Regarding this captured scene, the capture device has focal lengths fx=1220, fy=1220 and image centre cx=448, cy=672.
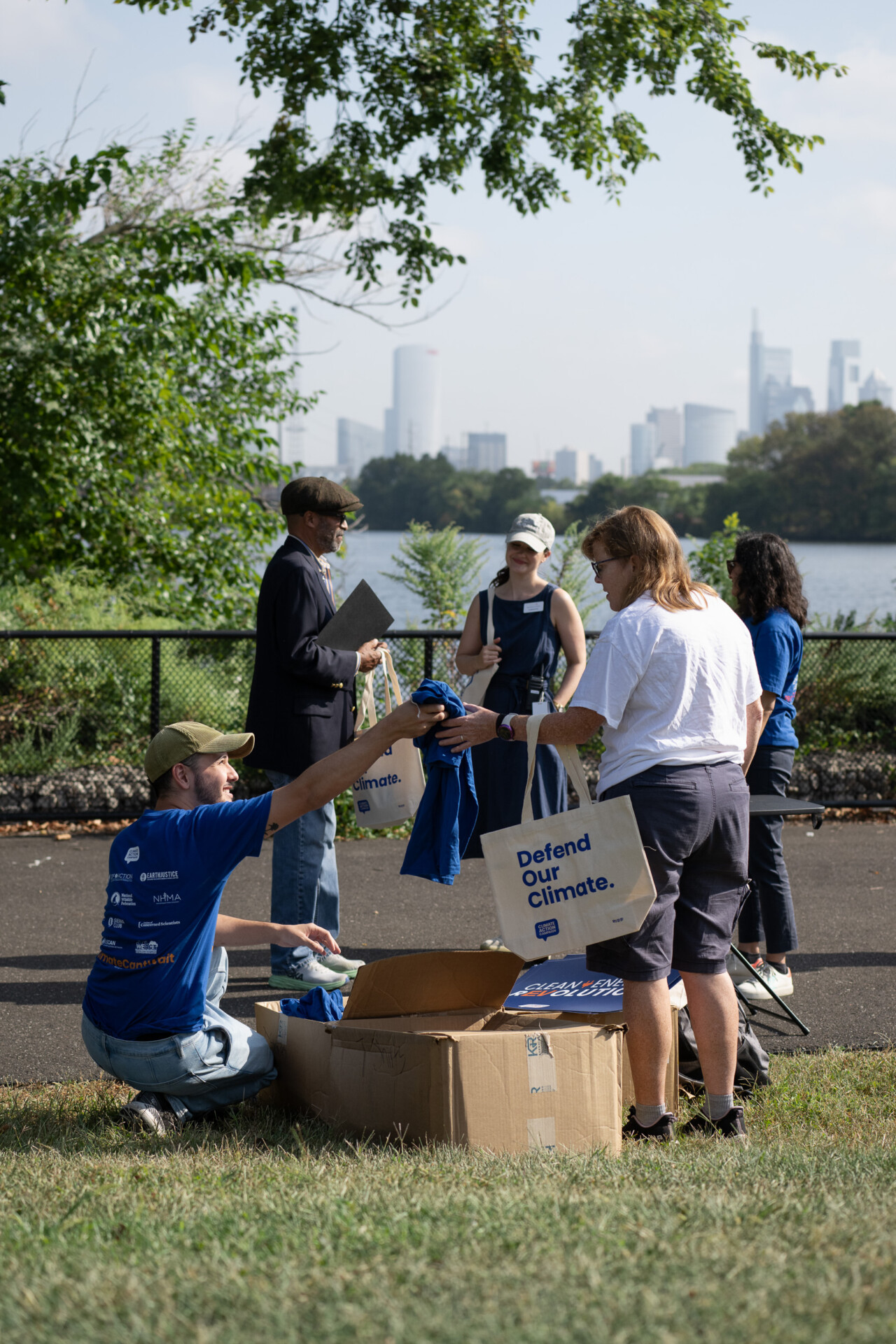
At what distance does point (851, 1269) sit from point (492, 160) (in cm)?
1141

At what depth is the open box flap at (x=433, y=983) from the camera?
13.3 feet

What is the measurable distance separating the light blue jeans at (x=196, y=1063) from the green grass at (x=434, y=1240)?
141 millimetres

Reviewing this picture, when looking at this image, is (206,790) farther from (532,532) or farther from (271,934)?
(532,532)

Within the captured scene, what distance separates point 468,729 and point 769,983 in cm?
231

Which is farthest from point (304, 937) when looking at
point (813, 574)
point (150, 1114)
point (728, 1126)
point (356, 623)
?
point (813, 574)

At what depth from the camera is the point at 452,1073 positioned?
3.51 meters

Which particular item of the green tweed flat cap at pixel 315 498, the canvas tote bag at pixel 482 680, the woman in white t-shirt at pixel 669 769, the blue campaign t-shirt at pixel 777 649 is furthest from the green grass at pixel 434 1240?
the green tweed flat cap at pixel 315 498

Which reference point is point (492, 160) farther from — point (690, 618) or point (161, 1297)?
point (161, 1297)

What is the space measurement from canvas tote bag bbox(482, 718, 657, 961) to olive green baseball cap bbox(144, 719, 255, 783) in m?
0.88

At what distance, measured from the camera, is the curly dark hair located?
5.29 metres

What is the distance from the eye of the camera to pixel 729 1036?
12.4 ft

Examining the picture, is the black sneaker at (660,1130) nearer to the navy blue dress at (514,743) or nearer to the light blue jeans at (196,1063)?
the light blue jeans at (196,1063)

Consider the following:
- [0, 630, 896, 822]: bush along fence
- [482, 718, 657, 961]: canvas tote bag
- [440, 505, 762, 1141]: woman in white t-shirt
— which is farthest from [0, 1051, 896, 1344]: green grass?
[0, 630, 896, 822]: bush along fence

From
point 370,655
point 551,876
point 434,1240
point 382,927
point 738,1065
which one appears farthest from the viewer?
point 382,927
